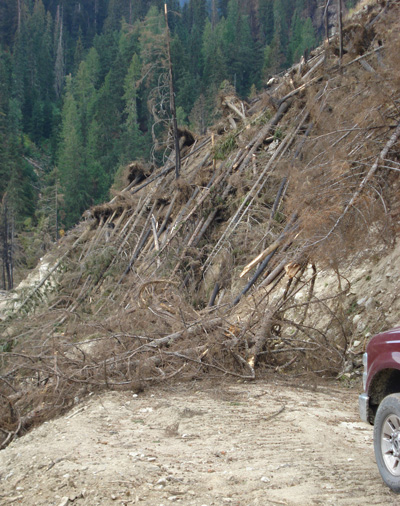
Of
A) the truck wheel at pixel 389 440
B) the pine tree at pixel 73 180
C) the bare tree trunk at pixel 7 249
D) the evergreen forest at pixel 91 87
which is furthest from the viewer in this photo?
the pine tree at pixel 73 180

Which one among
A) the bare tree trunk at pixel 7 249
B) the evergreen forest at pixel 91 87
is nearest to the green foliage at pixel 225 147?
the evergreen forest at pixel 91 87

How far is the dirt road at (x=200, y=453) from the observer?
390 centimetres

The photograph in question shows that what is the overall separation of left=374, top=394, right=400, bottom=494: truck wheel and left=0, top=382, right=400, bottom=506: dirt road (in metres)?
0.16

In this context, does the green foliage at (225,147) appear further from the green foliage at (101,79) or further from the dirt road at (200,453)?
the green foliage at (101,79)

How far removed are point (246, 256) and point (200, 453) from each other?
7218 mm

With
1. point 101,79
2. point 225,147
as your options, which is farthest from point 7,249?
point 101,79

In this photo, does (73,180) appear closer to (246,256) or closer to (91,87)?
(91,87)

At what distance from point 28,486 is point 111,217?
15.3m

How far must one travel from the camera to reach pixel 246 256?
11.7 meters

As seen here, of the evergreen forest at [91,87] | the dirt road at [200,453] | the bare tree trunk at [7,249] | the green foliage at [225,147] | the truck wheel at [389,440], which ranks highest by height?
the evergreen forest at [91,87]

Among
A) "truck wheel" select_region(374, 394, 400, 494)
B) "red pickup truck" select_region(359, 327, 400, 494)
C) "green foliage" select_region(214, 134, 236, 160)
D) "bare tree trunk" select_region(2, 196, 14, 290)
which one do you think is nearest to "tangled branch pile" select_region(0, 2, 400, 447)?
"green foliage" select_region(214, 134, 236, 160)

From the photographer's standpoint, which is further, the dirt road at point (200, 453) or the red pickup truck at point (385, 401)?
the dirt road at point (200, 453)

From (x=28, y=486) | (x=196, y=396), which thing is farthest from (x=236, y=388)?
(x=28, y=486)

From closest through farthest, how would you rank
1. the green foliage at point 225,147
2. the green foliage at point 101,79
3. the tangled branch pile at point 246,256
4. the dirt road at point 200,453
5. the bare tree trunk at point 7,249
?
the dirt road at point 200,453 → the tangled branch pile at point 246,256 → the green foliage at point 225,147 → the bare tree trunk at point 7,249 → the green foliage at point 101,79
